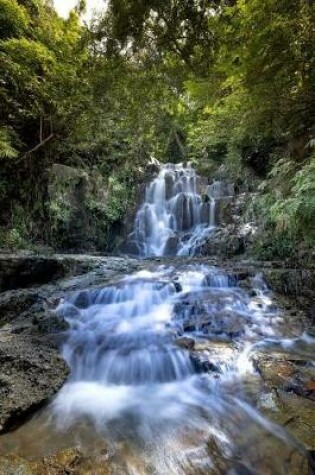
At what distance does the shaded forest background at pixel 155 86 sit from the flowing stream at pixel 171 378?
191 centimetres

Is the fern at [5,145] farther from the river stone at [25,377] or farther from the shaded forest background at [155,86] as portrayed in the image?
the river stone at [25,377]

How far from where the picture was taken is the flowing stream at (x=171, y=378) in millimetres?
2350

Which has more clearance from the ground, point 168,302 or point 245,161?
point 245,161

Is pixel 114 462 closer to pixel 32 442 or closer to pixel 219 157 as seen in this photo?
pixel 32 442

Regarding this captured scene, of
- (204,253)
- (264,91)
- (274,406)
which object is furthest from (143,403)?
(204,253)

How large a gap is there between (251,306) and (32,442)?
4.12m

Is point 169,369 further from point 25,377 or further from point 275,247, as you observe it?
point 275,247

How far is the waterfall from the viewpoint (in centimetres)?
1155

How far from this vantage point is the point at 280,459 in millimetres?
2230

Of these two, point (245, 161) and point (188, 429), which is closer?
point (188, 429)

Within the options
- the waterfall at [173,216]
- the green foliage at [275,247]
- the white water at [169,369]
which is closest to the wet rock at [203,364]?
the white water at [169,369]

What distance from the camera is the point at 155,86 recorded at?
6707 mm

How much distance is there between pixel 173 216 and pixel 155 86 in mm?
6629

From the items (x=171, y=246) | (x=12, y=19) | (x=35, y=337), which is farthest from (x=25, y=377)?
(x=171, y=246)
